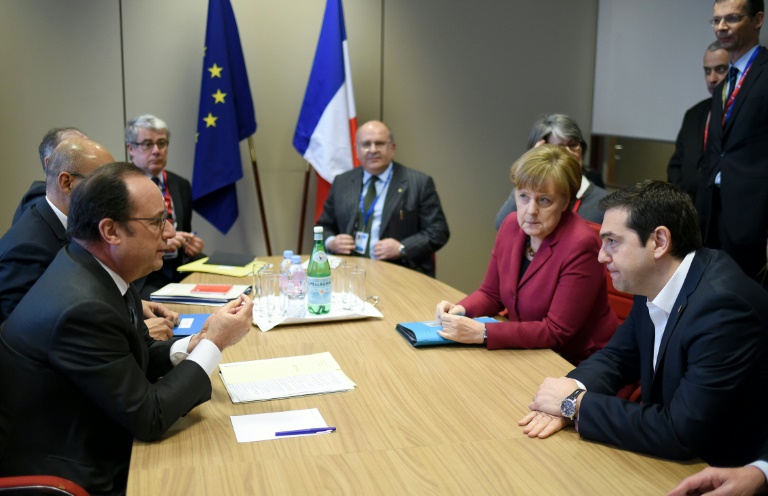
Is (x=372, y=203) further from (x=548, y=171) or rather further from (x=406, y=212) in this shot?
(x=548, y=171)

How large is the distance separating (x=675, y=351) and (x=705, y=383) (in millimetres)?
139

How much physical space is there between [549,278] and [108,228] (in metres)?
1.52

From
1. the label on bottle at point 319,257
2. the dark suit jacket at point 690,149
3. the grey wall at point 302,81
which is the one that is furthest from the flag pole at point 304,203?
the label on bottle at point 319,257

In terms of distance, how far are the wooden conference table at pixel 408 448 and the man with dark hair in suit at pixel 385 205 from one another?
2172 millimetres

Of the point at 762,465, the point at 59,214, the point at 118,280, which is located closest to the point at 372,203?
the point at 59,214

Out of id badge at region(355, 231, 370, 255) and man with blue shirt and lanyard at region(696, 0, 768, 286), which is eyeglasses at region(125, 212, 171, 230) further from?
man with blue shirt and lanyard at region(696, 0, 768, 286)

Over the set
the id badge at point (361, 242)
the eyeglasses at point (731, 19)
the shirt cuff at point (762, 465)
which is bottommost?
the id badge at point (361, 242)

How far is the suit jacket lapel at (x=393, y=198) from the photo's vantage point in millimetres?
4547

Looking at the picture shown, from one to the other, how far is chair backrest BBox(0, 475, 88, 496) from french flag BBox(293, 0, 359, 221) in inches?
147

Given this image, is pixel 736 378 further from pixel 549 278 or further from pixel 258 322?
pixel 258 322

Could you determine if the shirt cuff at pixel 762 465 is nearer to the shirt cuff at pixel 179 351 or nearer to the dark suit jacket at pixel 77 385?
the dark suit jacket at pixel 77 385

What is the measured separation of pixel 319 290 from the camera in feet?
9.32

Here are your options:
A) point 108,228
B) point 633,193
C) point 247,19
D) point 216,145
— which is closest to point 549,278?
point 633,193

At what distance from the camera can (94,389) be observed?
5.78 feet
